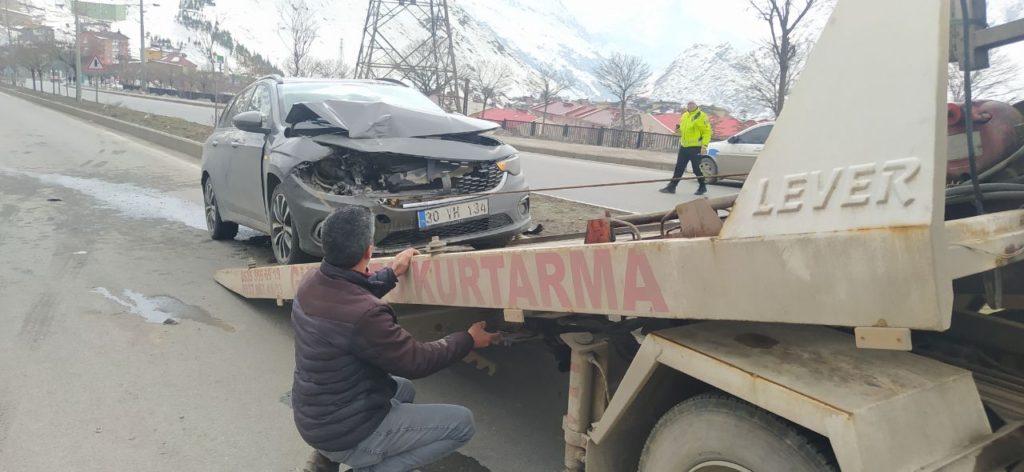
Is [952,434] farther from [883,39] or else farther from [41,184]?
[41,184]

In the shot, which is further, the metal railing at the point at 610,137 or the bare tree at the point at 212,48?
the bare tree at the point at 212,48

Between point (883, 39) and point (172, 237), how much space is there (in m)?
7.75

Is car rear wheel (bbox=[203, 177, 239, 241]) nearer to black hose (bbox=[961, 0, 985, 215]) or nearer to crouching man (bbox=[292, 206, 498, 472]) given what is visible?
crouching man (bbox=[292, 206, 498, 472])

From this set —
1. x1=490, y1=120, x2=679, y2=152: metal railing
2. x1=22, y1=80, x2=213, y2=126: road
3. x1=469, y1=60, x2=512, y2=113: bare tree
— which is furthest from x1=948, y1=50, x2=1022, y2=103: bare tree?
x1=469, y1=60, x2=512, y2=113: bare tree

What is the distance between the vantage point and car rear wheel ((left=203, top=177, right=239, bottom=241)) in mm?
7371

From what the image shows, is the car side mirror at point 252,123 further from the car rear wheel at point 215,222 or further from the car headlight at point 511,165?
the car rear wheel at point 215,222

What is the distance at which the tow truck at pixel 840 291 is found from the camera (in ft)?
5.09

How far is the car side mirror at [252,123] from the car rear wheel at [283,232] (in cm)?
59

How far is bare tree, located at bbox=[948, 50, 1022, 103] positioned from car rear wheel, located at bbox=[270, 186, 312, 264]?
157 inches

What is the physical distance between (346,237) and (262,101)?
412cm

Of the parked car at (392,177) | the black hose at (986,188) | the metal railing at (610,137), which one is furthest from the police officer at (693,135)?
the metal railing at (610,137)

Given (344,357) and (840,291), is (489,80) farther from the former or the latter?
(840,291)

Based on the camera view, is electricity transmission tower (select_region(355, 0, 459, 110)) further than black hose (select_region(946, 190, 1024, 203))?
Yes

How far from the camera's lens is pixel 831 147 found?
1.71m
